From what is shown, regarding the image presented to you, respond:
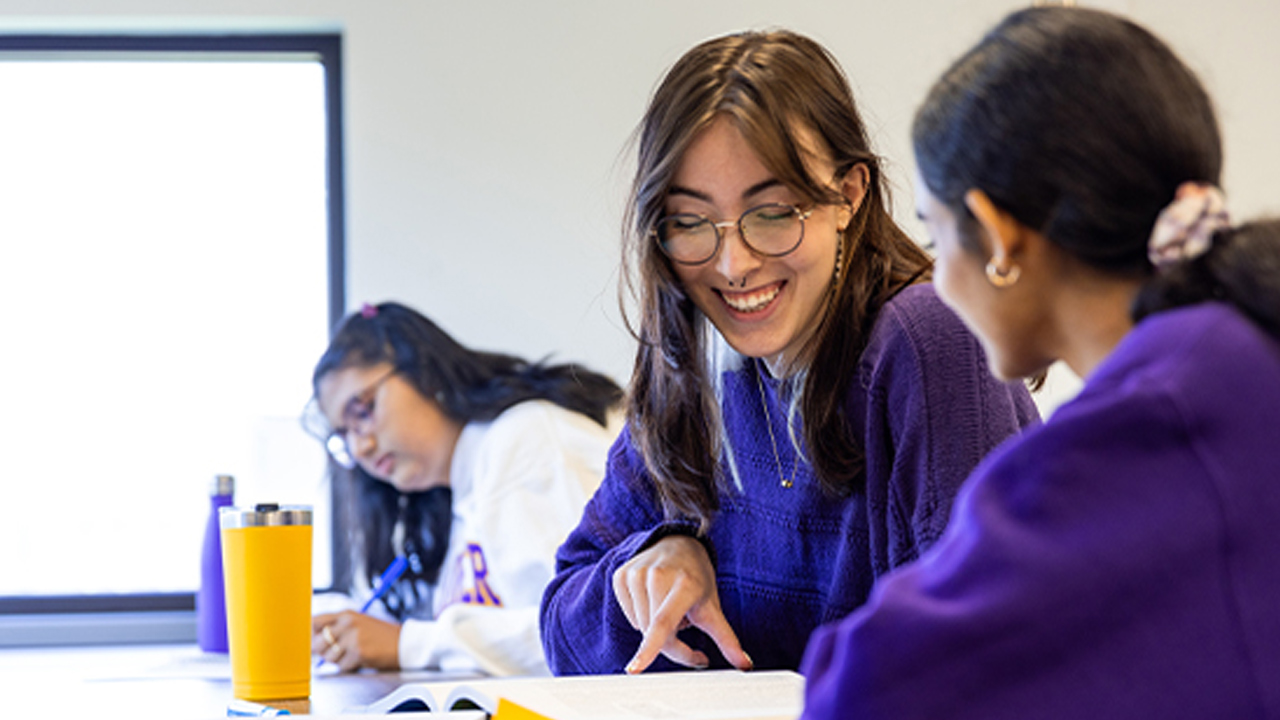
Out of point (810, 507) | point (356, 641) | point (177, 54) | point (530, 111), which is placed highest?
point (177, 54)

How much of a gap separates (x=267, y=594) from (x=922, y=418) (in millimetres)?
581

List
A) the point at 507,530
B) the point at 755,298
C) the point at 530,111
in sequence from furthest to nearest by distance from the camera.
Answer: the point at 530,111 < the point at 507,530 < the point at 755,298

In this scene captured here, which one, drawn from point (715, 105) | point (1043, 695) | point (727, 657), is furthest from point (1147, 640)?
point (715, 105)

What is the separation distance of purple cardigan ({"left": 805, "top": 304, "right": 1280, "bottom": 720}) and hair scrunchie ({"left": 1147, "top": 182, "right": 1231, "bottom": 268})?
0.10 meters

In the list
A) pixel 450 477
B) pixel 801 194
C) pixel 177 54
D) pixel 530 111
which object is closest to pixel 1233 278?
pixel 801 194

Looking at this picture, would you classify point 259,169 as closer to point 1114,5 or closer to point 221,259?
point 221,259

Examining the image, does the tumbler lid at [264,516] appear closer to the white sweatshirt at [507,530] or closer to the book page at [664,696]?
the book page at [664,696]

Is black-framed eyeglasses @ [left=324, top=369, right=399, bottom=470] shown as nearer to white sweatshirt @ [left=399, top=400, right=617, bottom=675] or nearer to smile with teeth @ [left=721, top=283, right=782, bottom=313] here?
white sweatshirt @ [left=399, top=400, right=617, bottom=675]

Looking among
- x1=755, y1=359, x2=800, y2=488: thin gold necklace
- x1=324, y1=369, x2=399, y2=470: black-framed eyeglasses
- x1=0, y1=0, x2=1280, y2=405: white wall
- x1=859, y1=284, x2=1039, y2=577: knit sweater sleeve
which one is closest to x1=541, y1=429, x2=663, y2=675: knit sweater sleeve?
x1=755, y1=359, x2=800, y2=488: thin gold necklace

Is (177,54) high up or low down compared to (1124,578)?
up

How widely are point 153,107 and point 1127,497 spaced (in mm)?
2445

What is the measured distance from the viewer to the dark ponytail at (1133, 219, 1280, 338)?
562 mm

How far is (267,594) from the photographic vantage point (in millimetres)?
1095

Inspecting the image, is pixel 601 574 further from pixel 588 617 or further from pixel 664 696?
pixel 664 696
